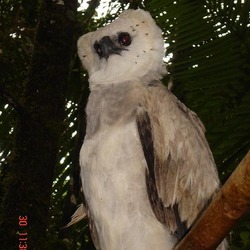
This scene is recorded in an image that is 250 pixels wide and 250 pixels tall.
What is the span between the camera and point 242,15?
76.4 inches

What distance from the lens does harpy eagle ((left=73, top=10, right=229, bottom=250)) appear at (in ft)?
5.30

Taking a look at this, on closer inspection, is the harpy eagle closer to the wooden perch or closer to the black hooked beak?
the black hooked beak

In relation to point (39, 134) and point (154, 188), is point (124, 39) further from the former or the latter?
point (154, 188)

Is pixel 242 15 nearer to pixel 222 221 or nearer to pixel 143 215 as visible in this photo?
pixel 143 215

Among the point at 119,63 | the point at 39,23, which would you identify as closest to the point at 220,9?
the point at 119,63

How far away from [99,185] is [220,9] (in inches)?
33.9

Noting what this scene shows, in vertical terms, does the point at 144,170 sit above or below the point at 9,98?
below

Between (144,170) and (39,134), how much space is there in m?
0.64

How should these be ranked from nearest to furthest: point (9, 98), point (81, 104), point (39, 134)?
point (9, 98) < point (39, 134) < point (81, 104)

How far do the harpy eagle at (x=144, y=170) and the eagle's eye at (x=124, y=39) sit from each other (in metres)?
0.27

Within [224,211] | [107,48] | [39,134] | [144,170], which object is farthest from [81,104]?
[224,211]

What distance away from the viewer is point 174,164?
5.33 feet

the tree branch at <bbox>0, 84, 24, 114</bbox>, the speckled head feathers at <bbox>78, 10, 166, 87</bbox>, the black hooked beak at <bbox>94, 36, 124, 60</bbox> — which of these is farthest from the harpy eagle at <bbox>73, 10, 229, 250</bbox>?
the tree branch at <bbox>0, 84, 24, 114</bbox>

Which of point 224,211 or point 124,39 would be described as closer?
point 224,211
